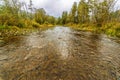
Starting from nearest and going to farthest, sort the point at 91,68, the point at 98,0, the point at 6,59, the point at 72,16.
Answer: the point at 91,68
the point at 6,59
the point at 98,0
the point at 72,16

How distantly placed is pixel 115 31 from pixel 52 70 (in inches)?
795

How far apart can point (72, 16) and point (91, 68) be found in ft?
210

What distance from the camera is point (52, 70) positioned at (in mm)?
6180

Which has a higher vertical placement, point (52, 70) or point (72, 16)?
point (72, 16)

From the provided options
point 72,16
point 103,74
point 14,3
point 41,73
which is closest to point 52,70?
point 41,73

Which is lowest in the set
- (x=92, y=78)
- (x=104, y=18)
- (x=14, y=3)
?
(x=92, y=78)

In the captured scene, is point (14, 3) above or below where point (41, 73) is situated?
above

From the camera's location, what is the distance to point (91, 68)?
21.9ft

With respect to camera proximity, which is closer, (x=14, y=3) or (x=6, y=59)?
(x=6, y=59)

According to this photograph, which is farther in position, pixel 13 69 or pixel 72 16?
pixel 72 16

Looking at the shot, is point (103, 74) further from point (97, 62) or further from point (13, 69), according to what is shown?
point (13, 69)

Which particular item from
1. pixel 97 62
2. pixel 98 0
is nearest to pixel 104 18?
pixel 98 0

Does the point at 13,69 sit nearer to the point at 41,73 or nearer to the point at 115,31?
the point at 41,73

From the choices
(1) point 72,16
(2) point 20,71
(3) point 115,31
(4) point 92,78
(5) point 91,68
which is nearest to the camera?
(4) point 92,78
